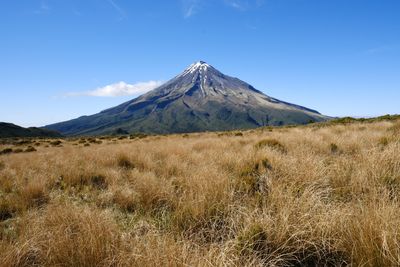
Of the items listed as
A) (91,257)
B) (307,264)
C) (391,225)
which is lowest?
(307,264)

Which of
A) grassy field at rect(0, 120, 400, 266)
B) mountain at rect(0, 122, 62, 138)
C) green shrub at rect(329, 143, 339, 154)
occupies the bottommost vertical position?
grassy field at rect(0, 120, 400, 266)

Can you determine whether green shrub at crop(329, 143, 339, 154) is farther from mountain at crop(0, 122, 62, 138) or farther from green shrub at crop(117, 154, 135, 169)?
mountain at crop(0, 122, 62, 138)

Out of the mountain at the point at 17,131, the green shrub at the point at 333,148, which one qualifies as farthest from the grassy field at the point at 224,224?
the mountain at the point at 17,131

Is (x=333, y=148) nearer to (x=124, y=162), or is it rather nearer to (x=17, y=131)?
(x=124, y=162)

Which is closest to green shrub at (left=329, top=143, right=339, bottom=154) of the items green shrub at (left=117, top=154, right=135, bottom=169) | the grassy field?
the grassy field

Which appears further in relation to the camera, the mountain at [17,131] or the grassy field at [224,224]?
the mountain at [17,131]

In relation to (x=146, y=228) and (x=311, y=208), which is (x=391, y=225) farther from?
(x=146, y=228)

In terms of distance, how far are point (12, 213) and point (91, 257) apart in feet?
10.3

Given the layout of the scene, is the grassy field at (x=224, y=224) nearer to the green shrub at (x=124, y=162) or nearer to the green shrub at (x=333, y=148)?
the green shrub at (x=333, y=148)

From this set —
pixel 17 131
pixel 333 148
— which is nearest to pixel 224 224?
pixel 333 148

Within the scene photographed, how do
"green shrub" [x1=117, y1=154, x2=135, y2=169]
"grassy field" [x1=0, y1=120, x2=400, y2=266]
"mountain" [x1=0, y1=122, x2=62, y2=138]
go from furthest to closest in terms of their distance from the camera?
"mountain" [x1=0, y1=122, x2=62, y2=138] → "green shrub" [x1=117, y1=154, x2=135, y2=169] → "grassy field" [x1=0, y1=120, x2=400, y2=266]

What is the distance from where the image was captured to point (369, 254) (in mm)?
2188

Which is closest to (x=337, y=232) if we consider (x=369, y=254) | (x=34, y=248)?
(x=369, y=254)

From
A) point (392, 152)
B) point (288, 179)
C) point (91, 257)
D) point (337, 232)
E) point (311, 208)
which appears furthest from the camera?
point (392, 152)
